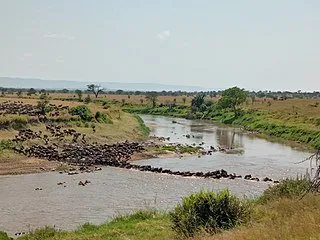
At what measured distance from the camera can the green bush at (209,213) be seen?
1365 cm

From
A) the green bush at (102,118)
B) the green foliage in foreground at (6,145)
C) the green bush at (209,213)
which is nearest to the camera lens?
the green bush at (209,213)

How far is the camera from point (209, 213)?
14.2 m

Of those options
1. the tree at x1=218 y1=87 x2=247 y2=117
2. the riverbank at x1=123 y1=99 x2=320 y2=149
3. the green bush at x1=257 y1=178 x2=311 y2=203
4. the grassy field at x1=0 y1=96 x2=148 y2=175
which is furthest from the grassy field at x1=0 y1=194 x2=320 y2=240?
the tree at x1=218 y1=87 x2=247 y2=117

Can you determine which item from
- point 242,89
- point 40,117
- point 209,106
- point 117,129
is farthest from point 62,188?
point 209,106

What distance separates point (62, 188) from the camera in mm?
31578

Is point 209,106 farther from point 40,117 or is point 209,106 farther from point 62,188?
point 62,188

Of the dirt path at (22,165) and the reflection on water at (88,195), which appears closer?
the reflection on water at (88,195)

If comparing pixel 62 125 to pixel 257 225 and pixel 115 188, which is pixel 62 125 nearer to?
pixel 115 188

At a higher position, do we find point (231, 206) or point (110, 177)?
point (231, 206)

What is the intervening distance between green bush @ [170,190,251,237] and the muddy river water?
9217 millimetres

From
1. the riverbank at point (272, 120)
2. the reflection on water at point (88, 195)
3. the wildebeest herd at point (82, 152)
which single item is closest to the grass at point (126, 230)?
the reflection on water at point (88, 195)

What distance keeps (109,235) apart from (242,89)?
266 ft

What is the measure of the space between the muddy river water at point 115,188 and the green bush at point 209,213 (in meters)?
9.22

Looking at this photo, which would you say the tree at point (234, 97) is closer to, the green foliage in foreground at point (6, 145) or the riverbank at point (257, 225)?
the green foliage in foreground at point (6, 145)
